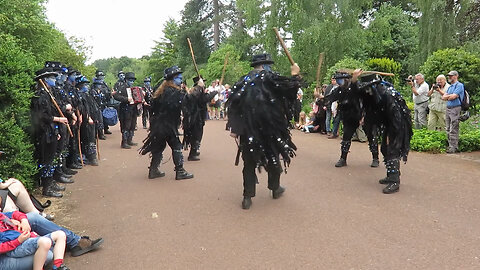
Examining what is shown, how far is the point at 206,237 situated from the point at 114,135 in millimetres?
9510

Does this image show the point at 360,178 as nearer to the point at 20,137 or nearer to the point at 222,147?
the point at 222,147

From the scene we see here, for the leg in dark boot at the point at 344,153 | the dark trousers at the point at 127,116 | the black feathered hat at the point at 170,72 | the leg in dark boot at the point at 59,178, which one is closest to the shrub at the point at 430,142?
the leg in dark boot at the point at 344,153

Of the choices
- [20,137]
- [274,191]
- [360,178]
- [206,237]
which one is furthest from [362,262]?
[20,137]

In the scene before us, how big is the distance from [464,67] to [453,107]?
90.4 inches

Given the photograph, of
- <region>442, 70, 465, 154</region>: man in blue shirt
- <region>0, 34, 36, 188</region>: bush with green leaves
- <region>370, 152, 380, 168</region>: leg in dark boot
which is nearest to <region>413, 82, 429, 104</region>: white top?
<region>442, 70, 465, 154</region>: man in blue shirt

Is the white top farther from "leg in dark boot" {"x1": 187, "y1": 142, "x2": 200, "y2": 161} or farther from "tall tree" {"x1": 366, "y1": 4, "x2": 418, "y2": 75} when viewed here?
"tall tree" {"x1": 366, "y1": 4, "x2": 418, "y2": 75}

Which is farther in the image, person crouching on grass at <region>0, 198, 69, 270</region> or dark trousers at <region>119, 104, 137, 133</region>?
dark trousers at <region>119, 104, 137, 133</region>

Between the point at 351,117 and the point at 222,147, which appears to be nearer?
the point at 351,117

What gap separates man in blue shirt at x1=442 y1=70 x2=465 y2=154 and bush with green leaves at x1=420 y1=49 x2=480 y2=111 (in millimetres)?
1849

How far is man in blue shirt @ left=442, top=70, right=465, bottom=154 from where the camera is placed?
26.8 ft

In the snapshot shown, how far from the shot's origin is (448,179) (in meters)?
6.19

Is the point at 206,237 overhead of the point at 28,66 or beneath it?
beneath

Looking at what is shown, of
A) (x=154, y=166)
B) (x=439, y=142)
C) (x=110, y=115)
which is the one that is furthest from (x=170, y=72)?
(x=439, y=142)

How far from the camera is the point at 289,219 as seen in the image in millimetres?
4656
